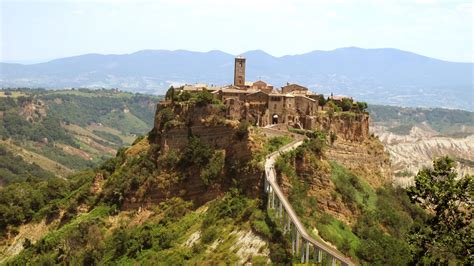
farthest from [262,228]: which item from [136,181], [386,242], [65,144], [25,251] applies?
[65,144]

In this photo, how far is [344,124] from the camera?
5172cm

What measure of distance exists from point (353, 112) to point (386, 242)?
52.4 ft

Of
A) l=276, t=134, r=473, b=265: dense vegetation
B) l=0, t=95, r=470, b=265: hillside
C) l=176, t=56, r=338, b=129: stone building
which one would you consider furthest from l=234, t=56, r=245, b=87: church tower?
l=276, t=134, r=473, b=265: dense vegetation

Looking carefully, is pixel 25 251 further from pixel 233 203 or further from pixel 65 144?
pixel 65 144

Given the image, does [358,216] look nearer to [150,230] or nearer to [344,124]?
[344,124]

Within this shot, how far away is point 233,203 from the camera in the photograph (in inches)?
1686

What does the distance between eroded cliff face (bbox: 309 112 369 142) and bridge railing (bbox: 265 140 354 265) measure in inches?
299

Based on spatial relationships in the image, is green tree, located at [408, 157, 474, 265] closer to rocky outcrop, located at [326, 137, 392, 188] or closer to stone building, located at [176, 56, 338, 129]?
rocky outcrop, located at [326, 137, 392, 188]

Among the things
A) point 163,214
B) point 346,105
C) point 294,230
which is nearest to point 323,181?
point 294,230

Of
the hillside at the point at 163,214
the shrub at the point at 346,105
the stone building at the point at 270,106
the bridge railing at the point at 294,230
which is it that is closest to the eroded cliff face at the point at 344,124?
the stone building at the point at 270,106

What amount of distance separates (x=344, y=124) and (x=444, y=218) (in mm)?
27714

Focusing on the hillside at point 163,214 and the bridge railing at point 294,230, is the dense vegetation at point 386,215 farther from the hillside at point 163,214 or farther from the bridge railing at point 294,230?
the hillside at point 163,214

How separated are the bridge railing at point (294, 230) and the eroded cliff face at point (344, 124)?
299 inches

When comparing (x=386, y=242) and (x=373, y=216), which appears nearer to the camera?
(x=386, y=242)
